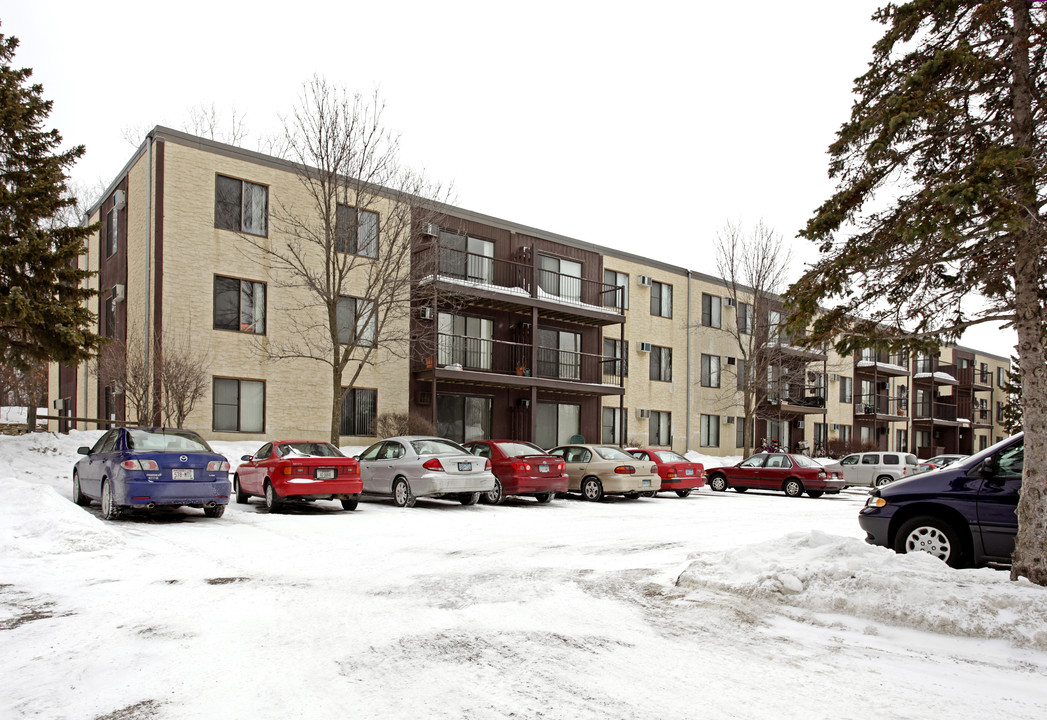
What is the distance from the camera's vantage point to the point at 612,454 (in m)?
19.3

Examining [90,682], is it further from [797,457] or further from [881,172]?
[797,457]

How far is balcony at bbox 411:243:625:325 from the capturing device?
2413 centimetres

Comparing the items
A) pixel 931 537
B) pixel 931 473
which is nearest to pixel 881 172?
pixel 931 473

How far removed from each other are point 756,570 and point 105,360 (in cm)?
1821

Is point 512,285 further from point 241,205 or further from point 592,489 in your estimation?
point 592,489

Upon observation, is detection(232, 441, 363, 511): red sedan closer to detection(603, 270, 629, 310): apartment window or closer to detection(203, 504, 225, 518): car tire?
detection(203, 504, 225, 518): car tire

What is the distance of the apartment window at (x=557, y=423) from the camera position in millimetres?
30406

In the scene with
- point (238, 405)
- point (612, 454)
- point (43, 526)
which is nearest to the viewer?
point (43, 526)

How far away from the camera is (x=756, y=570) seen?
25.2ft

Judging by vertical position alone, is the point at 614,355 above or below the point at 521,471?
above

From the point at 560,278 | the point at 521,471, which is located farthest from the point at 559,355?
the point at 521,471

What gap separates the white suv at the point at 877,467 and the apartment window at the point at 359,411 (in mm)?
18566

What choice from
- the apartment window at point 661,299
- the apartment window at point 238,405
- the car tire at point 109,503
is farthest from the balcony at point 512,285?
the car tire at point 109,503

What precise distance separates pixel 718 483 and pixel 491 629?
21.0m
